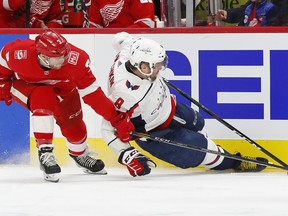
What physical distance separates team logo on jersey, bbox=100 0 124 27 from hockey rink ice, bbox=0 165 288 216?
1126 mm

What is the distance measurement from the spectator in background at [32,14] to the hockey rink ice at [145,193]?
3.58 feet

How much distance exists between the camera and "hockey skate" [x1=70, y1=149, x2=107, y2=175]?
6.32 metres

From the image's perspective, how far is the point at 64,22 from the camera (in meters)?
7.21

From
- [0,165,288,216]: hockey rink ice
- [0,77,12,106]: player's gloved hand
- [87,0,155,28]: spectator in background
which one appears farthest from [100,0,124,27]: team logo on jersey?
[0,77,12,106]: player's gloved hand

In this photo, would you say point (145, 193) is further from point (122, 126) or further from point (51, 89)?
point (51, 89)

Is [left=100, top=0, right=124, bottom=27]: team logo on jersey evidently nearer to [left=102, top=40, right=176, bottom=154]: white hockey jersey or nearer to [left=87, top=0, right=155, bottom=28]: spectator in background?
[left=87, top=0, right=155, bottom=28]: spectator in background

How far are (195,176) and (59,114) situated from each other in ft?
2.89

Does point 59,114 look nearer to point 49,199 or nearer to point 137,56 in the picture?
point 137,56

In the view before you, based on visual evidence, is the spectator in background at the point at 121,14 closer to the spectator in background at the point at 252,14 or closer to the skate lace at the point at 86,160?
the spectator in background at the point at 252,14

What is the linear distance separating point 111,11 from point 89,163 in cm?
130

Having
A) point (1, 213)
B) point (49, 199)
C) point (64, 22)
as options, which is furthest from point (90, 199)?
point (64, 22)

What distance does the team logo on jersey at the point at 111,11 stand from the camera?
281 inches

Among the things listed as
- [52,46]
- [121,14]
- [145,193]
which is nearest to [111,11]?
[121,14]

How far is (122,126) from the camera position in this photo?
6.07m
